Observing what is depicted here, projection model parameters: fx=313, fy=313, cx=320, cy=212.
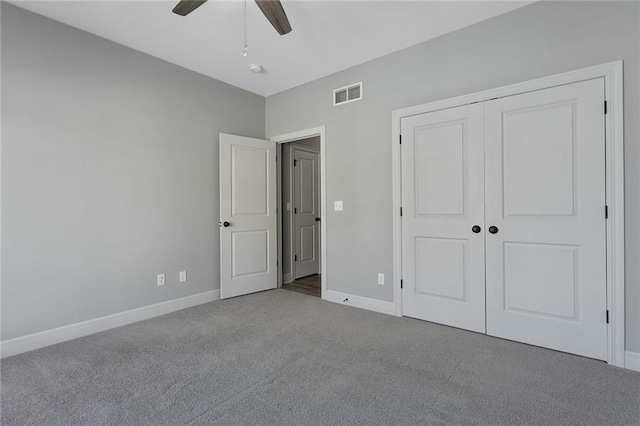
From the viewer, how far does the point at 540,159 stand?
2469 millimetres

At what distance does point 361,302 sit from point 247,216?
181 centimetres

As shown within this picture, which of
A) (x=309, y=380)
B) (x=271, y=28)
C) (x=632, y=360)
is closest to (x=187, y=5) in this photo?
(x=271, y=28)

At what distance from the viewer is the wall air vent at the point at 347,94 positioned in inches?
141

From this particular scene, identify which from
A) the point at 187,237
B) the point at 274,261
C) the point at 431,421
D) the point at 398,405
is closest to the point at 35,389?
the point at 187,237

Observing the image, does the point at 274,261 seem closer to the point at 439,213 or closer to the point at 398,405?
the point at 439,213

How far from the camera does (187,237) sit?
363 centimetres

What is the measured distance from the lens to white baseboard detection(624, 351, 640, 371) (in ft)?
7.00

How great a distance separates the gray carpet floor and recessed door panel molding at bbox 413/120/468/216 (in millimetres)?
1163

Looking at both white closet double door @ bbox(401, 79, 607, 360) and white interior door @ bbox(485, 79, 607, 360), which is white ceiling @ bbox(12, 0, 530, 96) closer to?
white closet double door @ bbox(401, 79, 607, 360)

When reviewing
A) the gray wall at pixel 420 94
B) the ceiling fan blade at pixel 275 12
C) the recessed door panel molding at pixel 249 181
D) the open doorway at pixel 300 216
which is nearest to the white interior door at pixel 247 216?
the recessed door panel molding at pixel 249 181

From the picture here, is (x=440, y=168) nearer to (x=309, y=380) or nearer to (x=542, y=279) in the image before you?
(x=542, y=279)

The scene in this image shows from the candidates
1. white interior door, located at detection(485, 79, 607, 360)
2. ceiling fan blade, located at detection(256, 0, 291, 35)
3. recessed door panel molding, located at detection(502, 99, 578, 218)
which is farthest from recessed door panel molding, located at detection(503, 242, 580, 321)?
ceiling fan blade, located at detection(256, 0, 291, 35)

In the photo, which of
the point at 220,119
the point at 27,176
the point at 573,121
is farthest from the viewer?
the point at 220,119

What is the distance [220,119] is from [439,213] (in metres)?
2.86
